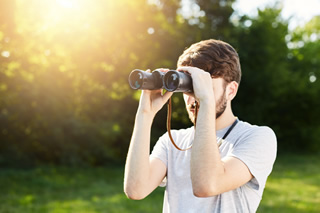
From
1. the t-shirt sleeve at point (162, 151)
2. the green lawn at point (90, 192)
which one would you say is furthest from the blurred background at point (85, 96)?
the t-shirt sleeve at point (162, 151)

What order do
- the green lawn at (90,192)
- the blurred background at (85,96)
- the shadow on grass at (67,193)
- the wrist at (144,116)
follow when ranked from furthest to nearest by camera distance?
the blurred background at (85,96), the green lawn at (90,192), the shadow on grass at (67,193), the wrist at (144,116)

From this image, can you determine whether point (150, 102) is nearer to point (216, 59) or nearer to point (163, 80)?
point (163, 80)

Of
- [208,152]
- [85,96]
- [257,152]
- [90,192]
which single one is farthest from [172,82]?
[85,96]

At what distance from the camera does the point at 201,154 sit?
184 cm

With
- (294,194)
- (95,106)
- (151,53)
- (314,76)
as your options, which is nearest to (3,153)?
(95,106)

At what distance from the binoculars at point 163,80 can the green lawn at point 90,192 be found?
6060mm

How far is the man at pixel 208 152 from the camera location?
6.05 ft

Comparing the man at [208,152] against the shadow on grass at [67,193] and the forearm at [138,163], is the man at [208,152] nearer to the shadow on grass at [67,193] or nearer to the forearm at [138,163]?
the forearm at [138,163]

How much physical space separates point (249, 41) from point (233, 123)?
19611 millimetres

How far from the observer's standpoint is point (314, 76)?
25969 mm

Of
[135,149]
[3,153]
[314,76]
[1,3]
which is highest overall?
[314,76]

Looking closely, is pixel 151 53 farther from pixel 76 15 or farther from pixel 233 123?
pixel 233 123

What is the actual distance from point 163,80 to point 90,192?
8153mm

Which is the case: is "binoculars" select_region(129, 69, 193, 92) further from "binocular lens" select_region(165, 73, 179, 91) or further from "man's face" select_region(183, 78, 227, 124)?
"man's face" select_region(183, 78, 227, 124)
